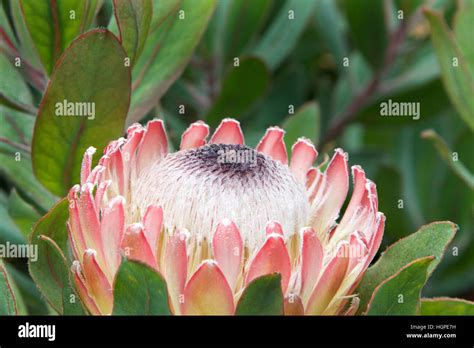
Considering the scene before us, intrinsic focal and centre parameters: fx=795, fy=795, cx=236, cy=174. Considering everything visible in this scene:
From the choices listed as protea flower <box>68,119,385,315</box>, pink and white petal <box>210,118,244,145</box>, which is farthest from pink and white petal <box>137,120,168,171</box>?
pink and white petal <box>210,118,244,145</box>

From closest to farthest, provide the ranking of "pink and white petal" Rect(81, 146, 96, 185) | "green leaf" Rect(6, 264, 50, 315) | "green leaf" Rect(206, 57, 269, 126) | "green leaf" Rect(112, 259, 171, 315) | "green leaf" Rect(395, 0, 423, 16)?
"green leaf" Rect(112, 259, 171, 315) < "pink and white petal" Rect(81, 146, 96, 185) < "green leaf" Rect(6, 264, 50, 315) < "green leaf" Rect(206, 57, 269, 126) < "green leaf" Rect(395, 0, 423, 16)

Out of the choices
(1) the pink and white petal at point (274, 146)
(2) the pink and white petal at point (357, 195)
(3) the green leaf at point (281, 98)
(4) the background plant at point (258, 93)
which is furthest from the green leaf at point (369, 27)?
(2) the pink and white petal at point (357, 195)

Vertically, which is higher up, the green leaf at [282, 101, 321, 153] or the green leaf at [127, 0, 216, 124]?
the green leaf at [127, 0, 216, 124]

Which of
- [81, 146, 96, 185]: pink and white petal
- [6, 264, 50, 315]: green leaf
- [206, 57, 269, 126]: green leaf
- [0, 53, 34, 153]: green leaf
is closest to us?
[81, 146, 96, 185]: pink and white petal

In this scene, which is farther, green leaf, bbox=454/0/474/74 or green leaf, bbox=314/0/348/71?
green leaf, bbox=314/0/348/71

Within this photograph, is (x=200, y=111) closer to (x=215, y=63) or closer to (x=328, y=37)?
(x=215, y=63)

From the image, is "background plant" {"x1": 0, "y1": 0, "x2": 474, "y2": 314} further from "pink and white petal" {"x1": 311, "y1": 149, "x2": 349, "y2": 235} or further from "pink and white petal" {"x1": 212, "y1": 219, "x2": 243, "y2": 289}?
"pink and white petal" {"x1": 212, "y1": 219, "x2": 243, "y2": 289}
